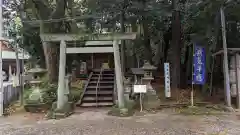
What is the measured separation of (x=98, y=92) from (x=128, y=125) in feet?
15.8

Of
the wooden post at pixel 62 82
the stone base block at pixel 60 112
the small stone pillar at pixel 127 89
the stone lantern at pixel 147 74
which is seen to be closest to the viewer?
the stone base block at pixel 60 112

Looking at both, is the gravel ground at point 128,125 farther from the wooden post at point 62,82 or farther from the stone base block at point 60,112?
the wooden post at point 62,82

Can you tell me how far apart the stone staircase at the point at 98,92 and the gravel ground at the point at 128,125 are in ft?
7.28

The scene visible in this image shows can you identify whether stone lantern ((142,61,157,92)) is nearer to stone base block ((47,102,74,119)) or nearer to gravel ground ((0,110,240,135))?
gravel ground ((0,110,240,135))

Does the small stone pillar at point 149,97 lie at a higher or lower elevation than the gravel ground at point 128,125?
higher

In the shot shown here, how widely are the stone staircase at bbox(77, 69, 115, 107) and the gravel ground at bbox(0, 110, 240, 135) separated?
2.22 m

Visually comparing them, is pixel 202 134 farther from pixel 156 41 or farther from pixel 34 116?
pixel 156 41

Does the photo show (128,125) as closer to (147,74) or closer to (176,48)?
(147,74)

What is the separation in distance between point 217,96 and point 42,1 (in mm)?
9263

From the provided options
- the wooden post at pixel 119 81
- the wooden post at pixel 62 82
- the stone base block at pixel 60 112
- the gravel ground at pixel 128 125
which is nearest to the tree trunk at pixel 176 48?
the gravel ground at pixel 128 125

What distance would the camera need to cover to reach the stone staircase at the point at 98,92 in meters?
11.8

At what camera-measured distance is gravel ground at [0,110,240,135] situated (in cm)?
709

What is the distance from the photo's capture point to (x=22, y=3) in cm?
1248

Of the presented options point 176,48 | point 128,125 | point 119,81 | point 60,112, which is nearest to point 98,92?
point 119,81
